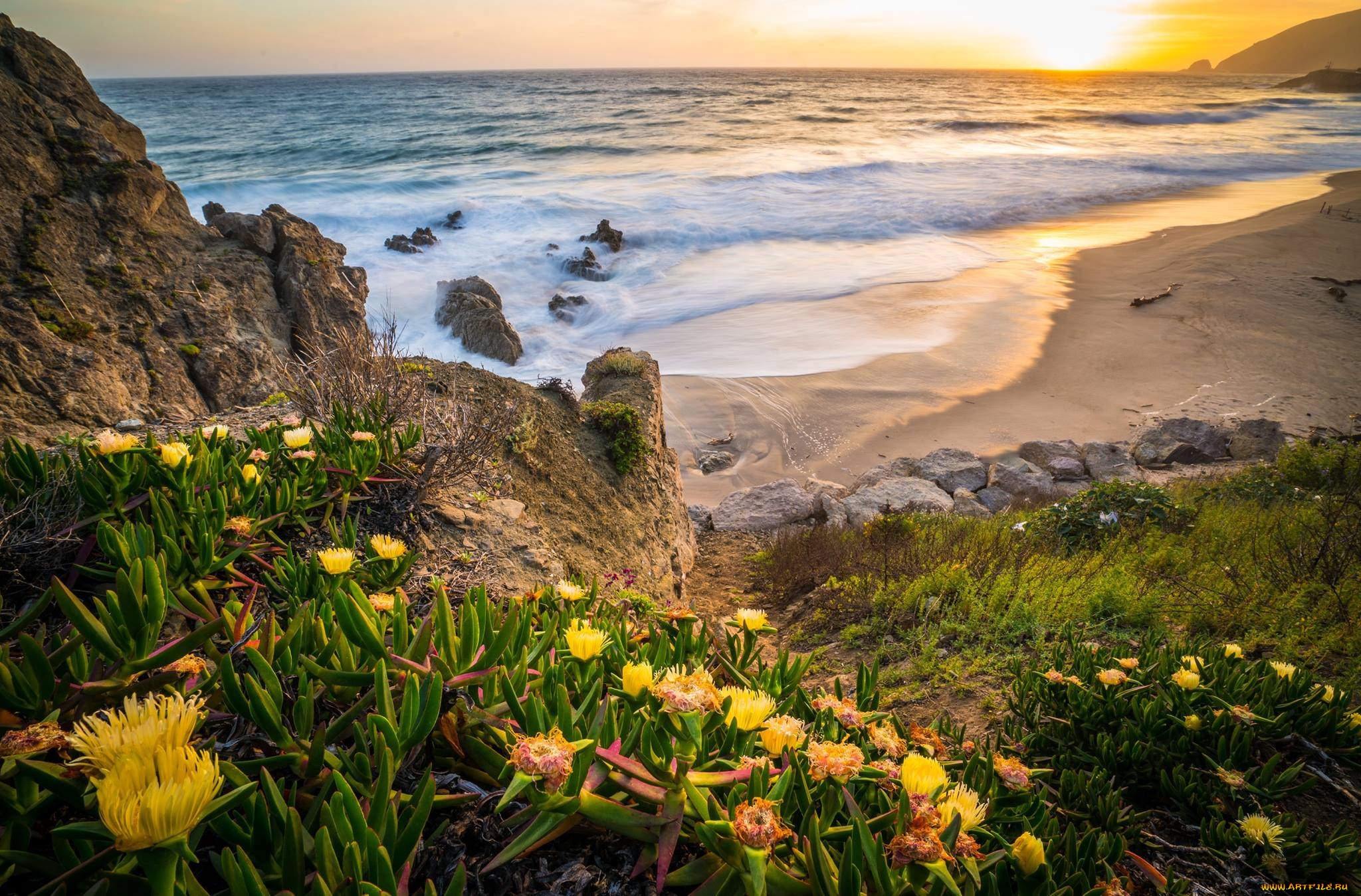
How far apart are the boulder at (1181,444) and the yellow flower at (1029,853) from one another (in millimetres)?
9043

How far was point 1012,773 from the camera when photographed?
1.42 meters

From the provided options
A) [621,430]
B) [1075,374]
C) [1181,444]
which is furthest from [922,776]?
[1075,374]

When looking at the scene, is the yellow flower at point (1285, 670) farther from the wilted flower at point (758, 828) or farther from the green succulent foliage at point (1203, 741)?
the wilted flower at point (758, 828)

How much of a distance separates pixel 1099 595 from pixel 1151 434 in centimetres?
649

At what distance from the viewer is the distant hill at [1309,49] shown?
474 ft

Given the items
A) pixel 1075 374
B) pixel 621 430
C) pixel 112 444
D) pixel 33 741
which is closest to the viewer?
pixel 33 741

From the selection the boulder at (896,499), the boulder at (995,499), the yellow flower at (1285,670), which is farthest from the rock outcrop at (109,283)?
the boulder at (995,499)

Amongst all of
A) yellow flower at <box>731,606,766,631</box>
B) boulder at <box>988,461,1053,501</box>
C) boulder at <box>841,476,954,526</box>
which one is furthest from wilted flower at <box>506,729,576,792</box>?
boulder at <box>988,461,1053,501</box>

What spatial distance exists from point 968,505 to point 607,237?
15681 mm

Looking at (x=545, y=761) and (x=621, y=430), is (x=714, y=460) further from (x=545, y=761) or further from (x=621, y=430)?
(x=545, y=761)

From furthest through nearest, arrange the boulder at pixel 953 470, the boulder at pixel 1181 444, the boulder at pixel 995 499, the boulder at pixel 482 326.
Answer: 1. the boulder at pixel 482 326
2. the boulder at pixel 1181 444
3. the boulder at pixel 953 470
4. the boulder at pixel 995 499

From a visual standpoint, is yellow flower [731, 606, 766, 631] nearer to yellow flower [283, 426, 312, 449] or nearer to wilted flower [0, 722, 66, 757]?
wilted flower [0, 722, 66, 757]

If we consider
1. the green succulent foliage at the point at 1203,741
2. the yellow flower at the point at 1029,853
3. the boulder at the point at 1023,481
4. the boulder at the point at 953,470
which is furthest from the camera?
the boulder at the point at 953,470

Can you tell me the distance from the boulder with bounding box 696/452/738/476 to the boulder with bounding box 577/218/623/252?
12344mm
